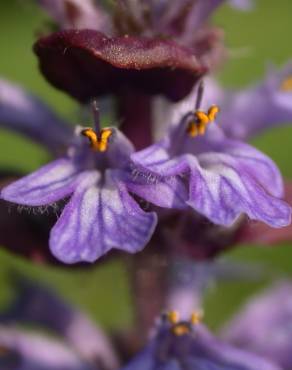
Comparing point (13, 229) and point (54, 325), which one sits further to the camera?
point (54, 325)

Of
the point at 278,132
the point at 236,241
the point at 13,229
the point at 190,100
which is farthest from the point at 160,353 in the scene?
the point at 278,132

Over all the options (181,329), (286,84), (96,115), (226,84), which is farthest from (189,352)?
(226,84)

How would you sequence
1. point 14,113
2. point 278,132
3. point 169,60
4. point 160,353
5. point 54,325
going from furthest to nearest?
point 278,132 < point 54,325 < point 14,113 < point 160,353 < point 169,60

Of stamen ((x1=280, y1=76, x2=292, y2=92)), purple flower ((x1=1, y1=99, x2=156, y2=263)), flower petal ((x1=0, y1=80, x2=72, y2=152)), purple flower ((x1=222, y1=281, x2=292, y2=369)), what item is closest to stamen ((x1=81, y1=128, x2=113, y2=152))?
purple flower ((x1=1, y1=99, x2=156, y2=263))

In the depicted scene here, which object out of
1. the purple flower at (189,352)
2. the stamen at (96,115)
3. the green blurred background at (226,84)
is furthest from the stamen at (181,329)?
the green blurred background at (226,84)

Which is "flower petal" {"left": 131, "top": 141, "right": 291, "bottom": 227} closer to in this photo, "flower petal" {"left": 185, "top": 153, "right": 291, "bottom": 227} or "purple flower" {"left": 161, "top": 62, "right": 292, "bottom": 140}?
"flower petal" {"left": 185, "top": 153, "right": 291, "bottom": 227}

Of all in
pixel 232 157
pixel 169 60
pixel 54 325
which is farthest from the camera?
pixel 54 325

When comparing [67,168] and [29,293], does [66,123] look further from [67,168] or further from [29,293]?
[29,293]
